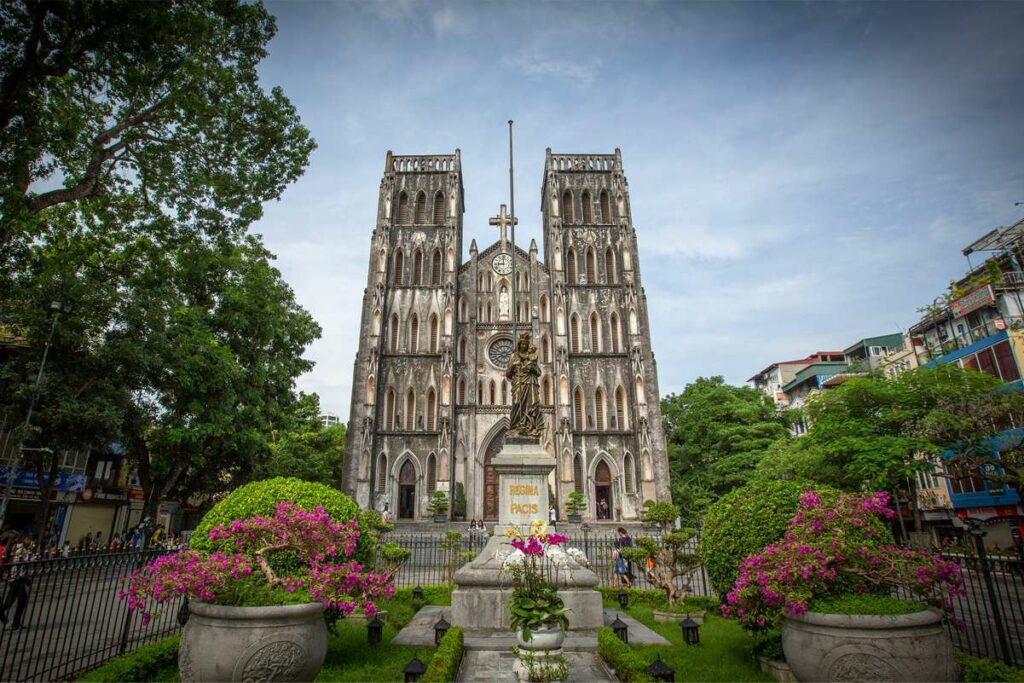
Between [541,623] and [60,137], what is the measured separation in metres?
10.2

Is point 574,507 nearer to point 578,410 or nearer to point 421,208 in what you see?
point 578,410

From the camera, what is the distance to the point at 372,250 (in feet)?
105

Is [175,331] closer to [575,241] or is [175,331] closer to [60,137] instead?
[60,137]

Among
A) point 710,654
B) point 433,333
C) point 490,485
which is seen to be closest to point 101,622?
point 710,654

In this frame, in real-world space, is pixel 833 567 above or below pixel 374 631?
above

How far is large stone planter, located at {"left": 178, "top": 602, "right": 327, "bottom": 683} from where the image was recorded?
14.5 feet

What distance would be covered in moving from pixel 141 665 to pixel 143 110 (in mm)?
8737

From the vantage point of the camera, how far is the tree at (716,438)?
2896 centimetres

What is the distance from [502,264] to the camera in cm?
3272

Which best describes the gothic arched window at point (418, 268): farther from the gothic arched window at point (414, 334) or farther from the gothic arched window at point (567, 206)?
the gothic arched window at point (567, 206)

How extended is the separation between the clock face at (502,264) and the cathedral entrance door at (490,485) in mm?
9690

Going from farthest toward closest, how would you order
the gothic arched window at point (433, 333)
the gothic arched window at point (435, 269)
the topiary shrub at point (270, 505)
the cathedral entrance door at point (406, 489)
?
the gothic arched window at point (435, 269), the gothic arched window at point (433, 333), the cathedral entrance door at point (406, 489), the topiary shrub at point (270, 505)

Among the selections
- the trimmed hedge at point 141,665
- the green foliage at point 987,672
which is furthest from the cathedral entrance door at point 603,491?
the trimmed hedge at point 141,665

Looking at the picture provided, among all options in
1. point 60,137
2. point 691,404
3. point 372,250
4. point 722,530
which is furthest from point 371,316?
point 722,530
